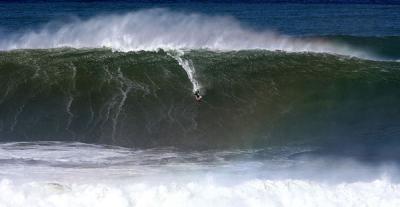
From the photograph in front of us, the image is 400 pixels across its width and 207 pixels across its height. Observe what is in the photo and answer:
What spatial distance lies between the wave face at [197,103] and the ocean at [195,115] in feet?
0.21

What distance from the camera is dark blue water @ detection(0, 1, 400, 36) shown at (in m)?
33.6

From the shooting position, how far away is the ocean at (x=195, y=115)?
14117 millimetres

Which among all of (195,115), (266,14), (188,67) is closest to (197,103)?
(195,115)

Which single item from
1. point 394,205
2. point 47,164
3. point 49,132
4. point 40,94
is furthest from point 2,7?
point 394,205

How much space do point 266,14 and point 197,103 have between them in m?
20.7

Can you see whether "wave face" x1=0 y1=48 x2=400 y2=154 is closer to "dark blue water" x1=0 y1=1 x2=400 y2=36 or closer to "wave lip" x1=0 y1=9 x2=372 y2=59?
"wave lip" x1=0 y1=9 x2=372 y2=59

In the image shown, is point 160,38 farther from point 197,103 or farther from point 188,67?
point 197,103

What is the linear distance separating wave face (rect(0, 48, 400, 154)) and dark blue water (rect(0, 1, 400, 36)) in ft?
26.4

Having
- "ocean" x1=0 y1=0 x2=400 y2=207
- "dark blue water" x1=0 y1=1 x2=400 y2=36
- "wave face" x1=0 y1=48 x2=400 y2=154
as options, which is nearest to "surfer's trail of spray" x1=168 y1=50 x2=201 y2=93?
"ocean" x1=0 y1=0 x2=400 y2=207

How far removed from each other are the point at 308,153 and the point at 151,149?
4334 millimetres

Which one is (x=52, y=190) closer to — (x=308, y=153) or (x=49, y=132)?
(x=49, y=132)

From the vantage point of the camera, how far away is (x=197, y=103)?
20.2 meters

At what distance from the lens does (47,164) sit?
15297mm

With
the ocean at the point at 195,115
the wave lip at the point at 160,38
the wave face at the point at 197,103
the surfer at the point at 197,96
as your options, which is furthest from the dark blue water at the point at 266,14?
the surfer at the point at 197,96
